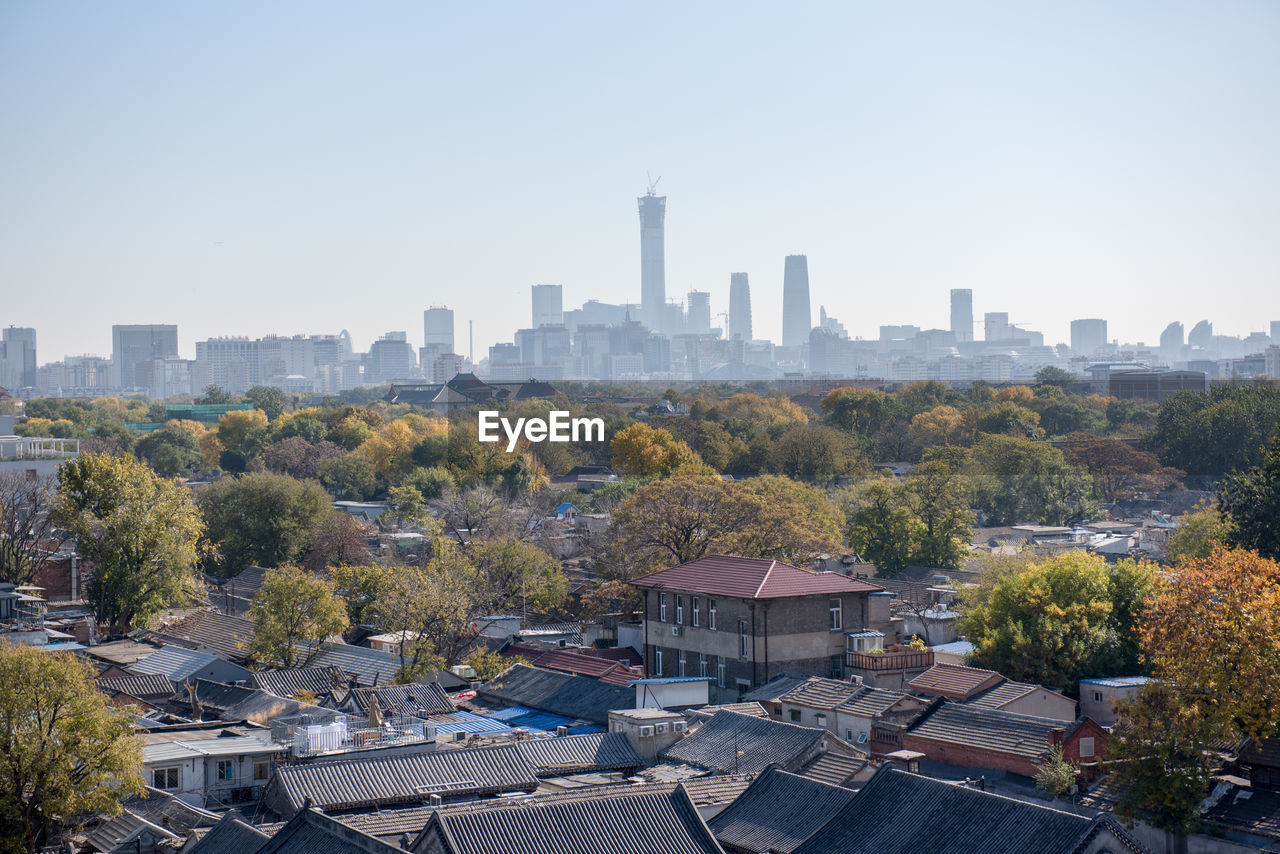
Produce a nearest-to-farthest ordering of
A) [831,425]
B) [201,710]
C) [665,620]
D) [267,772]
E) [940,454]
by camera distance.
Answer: [267,772]
[201,710]
[665,620]
[940,454]
[831,425]

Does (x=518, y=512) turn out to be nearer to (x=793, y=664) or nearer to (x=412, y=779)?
(x=793, y=664)

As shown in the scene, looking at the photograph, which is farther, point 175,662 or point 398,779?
point 175,662

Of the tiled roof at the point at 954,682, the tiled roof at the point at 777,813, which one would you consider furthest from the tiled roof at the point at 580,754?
the tiled roof at the point at 954,682

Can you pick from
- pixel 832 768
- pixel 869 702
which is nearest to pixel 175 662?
pixel 869 702

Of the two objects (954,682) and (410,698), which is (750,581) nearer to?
(954,682)

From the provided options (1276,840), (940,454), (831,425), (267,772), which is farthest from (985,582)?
(831,425)
